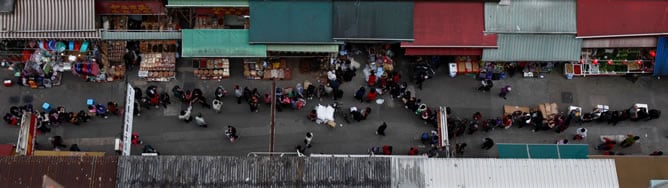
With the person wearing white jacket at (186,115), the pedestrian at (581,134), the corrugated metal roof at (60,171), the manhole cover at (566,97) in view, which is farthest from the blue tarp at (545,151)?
the corrugated metal roof at (60,171)

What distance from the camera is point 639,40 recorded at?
3388cm

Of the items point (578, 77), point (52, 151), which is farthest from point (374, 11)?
Result: point (52, 151)

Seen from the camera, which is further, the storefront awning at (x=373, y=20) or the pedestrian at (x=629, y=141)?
the storefront awning at (x=373, y=20)

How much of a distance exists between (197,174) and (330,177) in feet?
18.3

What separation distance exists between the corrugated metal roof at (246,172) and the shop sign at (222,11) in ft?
29.6

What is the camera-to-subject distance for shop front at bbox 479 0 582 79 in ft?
111

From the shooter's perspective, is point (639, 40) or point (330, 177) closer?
point (330, 177)

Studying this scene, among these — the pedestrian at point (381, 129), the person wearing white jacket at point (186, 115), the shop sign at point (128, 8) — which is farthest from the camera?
the shop sign at point (128, 8)

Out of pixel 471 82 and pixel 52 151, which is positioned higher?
pixel 471 82

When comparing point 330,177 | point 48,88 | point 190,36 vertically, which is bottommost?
point 330,177

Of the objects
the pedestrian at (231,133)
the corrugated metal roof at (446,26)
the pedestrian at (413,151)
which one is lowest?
the pedestrian at (413,151)

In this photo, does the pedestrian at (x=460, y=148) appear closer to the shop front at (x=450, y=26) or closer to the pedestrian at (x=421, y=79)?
the pedestrian at (x=421, y=79)

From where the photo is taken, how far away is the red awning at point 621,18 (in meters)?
33.3

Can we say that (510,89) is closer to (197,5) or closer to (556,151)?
(556,151)
